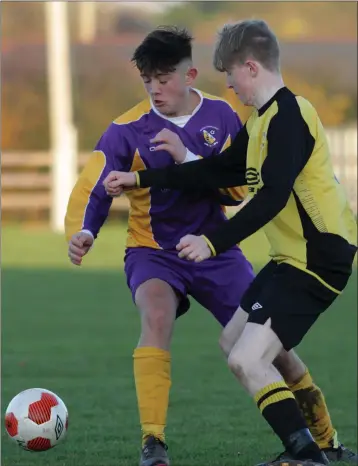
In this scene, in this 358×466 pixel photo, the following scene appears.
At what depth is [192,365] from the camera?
9.10 metres

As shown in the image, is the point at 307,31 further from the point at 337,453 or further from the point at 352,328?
the point at 337,453

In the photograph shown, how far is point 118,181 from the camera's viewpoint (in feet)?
17.7

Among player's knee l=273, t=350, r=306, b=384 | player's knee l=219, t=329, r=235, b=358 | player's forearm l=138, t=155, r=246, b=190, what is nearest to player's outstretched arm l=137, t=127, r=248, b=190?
player's forearm l=138, t=155, r=246, b=190

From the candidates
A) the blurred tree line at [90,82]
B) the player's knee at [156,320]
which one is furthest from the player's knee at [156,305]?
the blurred tree line at [90,82]

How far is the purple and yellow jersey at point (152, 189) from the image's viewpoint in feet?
18.8

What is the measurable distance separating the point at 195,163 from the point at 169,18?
47.8 m

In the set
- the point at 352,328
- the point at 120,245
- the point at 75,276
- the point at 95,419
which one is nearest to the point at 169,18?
the point at 120,245

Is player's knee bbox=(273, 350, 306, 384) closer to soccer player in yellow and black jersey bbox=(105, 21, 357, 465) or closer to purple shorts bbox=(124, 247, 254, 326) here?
purple shorts bbox=(124, 247, 254, 326)

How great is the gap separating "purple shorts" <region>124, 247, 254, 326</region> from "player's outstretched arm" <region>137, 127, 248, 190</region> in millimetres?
464

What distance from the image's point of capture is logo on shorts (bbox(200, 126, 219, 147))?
5.81 meters

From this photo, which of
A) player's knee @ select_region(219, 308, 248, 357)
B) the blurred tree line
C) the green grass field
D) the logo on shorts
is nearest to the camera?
player's knee @ select_region(219, 308, 248, 357)

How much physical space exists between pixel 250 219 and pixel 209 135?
1.16 m

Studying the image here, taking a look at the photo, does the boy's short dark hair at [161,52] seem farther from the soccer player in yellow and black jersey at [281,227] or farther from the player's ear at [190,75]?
the soccer player in yellow and black jersey at [281,227]

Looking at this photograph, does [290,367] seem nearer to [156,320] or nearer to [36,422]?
[156,320]
